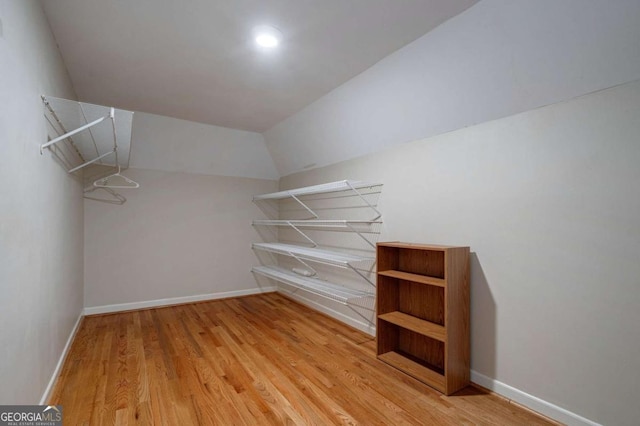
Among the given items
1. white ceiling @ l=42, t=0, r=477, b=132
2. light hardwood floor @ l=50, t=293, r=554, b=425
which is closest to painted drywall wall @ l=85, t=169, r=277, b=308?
light hardwood floor @ l=50, t=293, r=554, b=425

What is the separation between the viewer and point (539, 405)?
1676 millimetres

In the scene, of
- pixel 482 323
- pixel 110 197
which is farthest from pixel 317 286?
pixel 110 197

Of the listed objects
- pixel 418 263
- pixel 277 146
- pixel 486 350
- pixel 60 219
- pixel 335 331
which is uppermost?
pixel 277 146

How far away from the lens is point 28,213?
1411mm

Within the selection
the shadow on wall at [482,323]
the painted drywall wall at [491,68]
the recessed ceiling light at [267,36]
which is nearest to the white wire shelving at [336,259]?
the shadow on wall at [482,323]

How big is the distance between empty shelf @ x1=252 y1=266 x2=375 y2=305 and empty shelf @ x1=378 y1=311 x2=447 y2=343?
1.28 feet

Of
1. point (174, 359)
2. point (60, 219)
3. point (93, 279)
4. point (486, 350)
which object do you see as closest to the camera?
point (486, 350)

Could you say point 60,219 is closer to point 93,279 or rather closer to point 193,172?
point 93,279

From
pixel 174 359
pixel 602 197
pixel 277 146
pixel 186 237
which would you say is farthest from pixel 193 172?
pixel 602 197

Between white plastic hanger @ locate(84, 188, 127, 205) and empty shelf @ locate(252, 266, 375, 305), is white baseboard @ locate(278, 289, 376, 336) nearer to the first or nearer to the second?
empty shelf @ locate(252, 266, 375, 305)

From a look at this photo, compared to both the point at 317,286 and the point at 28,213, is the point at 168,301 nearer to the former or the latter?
the point at 317,286

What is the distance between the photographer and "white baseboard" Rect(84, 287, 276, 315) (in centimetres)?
343

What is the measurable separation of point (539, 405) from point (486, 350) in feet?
1.18

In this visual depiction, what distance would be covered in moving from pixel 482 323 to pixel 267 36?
7.72 feet
